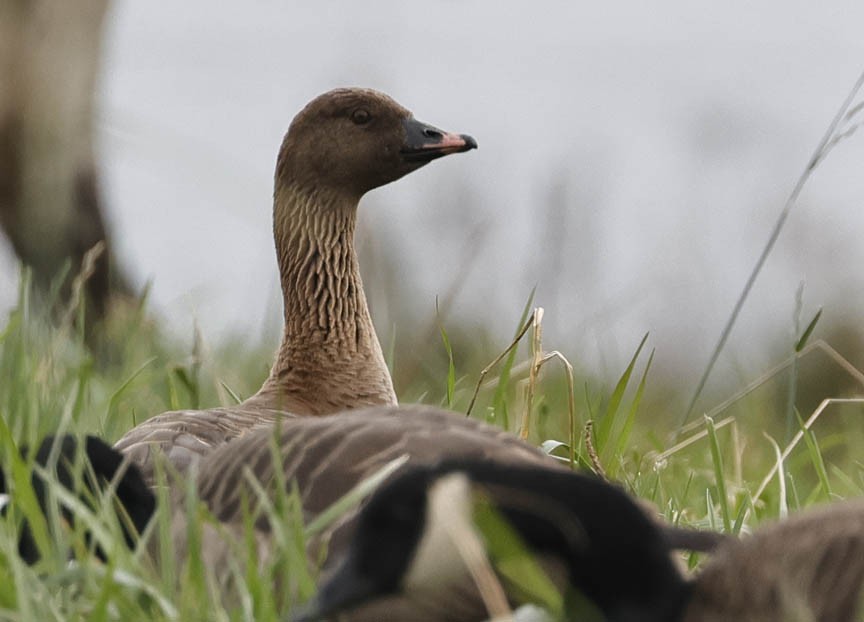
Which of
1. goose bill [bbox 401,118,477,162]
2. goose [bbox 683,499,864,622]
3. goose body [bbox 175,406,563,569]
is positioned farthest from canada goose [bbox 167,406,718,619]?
goose bill [bbox 401,118,477,162]

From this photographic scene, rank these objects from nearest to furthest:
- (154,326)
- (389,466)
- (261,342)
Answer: (389,466), (154,326), (261,342)

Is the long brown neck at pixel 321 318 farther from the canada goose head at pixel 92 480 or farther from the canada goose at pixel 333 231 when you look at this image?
the canada goose head at pixel 92 480

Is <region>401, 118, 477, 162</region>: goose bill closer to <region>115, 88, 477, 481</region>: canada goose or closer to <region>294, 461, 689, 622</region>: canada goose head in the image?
<region>115, 88, 477, 481</region>: canada goose

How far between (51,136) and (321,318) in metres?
5.54

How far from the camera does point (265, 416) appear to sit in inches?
172

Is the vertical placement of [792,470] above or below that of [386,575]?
below

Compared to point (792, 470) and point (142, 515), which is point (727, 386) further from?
point (142, 515)

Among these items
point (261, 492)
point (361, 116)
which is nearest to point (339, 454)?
point (261, 492)

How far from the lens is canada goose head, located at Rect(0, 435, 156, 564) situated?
312cm

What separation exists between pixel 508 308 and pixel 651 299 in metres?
0.82

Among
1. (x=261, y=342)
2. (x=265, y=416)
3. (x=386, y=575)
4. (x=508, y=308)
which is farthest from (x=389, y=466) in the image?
(x=508, y=308)

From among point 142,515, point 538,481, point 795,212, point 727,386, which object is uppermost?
point 538,481

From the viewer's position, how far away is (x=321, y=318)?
5273 millimetres

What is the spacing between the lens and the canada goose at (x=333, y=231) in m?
4.99
